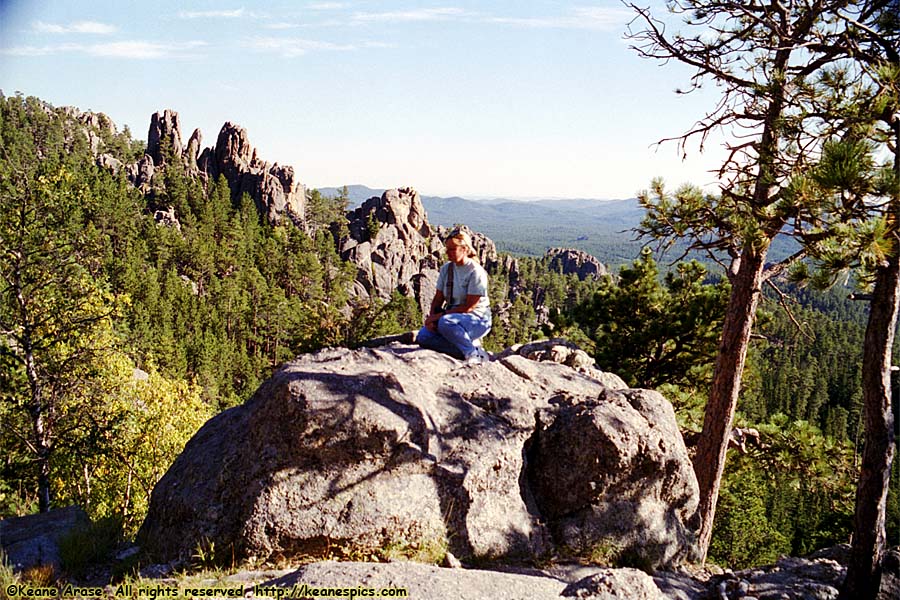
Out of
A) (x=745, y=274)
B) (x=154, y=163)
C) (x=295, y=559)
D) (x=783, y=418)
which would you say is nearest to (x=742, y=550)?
(x=783, y=418)

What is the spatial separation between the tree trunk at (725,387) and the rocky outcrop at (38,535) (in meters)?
8.49

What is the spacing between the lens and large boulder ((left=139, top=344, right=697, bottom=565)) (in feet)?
17.9

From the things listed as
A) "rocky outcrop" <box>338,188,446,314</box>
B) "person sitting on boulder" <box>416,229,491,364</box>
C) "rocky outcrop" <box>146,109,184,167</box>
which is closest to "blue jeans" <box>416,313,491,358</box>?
"person sitting on boulder" <box>416,229,491,364</box>

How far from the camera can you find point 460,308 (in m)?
7.40

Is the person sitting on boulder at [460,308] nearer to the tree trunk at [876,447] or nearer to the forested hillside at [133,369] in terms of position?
the forested hillside at [133,369]

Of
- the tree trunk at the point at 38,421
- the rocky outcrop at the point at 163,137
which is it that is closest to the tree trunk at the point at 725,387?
the tree trunk at the point at 38,421

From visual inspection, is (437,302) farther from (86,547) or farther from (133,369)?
(133,369)

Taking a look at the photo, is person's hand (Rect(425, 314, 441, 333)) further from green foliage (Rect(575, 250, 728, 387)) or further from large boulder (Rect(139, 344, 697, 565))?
green foliage (Rect(575, 250, 728, 387))

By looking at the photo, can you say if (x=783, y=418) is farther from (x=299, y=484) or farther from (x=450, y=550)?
(x=299, y=484)

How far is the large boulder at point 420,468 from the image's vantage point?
546 cm

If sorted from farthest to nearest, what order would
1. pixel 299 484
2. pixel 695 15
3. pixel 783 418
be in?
pixel 783 418 < pixel 695 15 < pixel 299 484

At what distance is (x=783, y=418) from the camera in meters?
11.7

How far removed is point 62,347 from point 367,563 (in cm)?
1066

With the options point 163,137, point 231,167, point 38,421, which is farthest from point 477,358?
point 163,137
